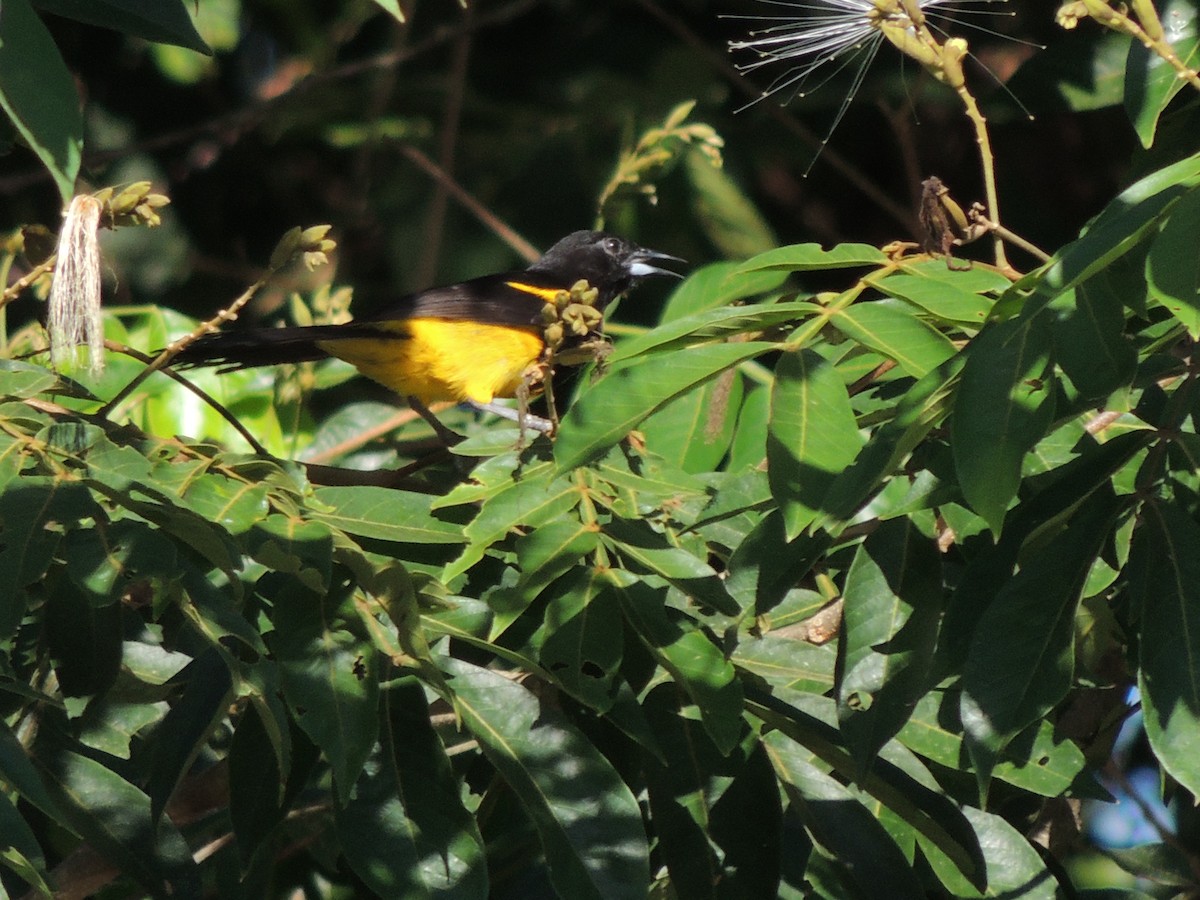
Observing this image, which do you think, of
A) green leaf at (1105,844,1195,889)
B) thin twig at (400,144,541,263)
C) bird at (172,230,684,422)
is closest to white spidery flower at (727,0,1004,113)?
green leaf at (1105,844,1195,889)

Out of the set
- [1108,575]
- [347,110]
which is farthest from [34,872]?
[347,110]

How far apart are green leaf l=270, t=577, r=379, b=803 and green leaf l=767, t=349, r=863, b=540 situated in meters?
0.50

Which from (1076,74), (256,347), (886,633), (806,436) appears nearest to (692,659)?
(886,633)

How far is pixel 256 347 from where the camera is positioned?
11.4ft

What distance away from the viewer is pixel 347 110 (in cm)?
628

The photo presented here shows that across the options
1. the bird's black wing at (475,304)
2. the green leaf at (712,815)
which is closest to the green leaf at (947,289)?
the green leaf at (712,815)

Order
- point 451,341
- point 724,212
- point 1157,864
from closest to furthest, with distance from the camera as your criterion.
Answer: point 1157,864, point 451,341, point 724,212

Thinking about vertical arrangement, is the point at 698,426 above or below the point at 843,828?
above

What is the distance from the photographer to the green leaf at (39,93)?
1551mm

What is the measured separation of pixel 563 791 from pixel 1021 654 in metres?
0.53

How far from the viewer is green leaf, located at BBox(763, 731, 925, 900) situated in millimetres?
1861

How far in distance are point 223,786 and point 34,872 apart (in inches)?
28.6

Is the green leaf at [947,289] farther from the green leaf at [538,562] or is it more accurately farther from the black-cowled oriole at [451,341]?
the black-cowled oriole at [451,341]

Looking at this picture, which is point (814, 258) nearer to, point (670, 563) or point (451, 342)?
point (670, 563)
